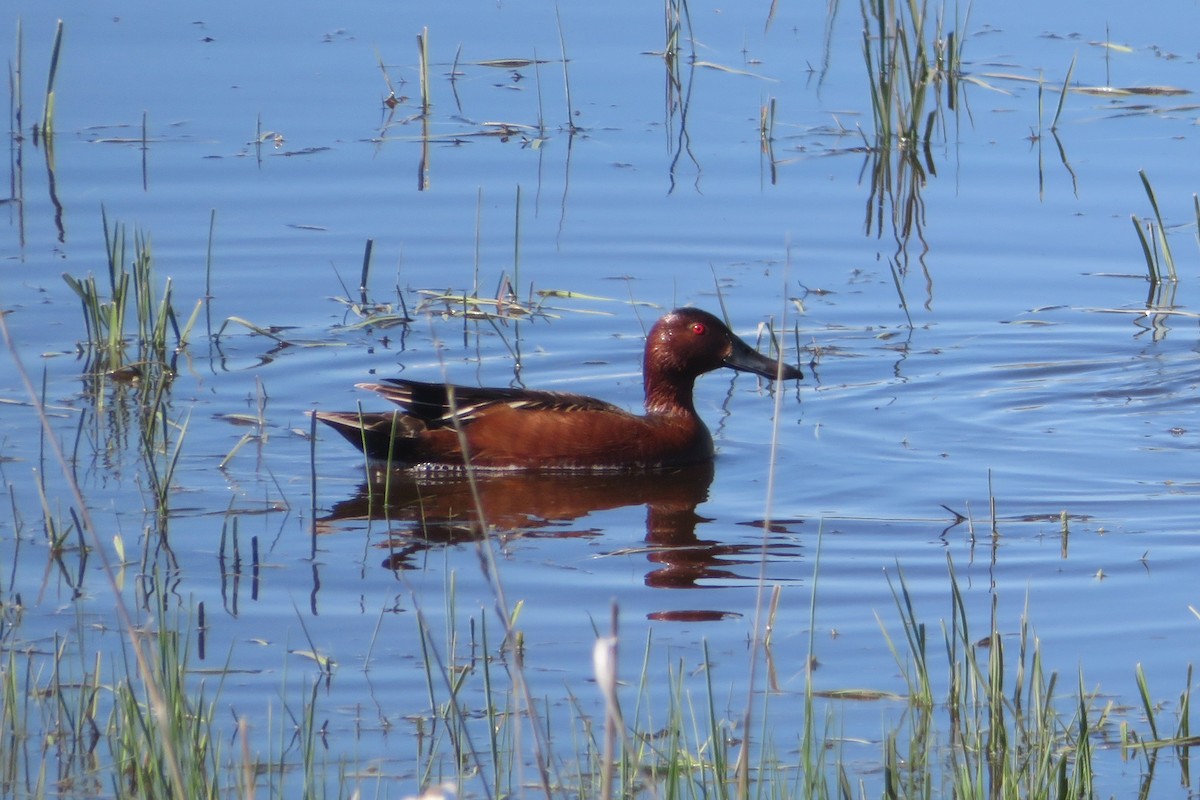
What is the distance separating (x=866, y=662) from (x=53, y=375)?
4.58 metres

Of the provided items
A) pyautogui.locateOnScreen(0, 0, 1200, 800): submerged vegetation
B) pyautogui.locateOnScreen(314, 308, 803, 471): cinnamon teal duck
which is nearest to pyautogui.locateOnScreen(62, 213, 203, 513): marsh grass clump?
pyautogui.locateOnScreen(0, 0, 1200, 800): submerged vegetation

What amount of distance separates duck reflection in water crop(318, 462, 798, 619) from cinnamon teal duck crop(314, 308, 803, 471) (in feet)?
0.23

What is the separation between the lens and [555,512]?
740 centimetres

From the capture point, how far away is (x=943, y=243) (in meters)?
10.6

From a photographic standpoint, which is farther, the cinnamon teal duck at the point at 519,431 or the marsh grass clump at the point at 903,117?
the marsh grass clump at the point at 903,117

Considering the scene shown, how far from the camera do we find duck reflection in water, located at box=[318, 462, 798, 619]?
21.6 ft

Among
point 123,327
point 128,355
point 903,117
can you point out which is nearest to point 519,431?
point 128,355

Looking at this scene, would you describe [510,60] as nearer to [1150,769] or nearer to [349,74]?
[349,74]

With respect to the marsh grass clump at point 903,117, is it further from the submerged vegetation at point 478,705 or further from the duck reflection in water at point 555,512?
the submerged vegetation at point 478,705

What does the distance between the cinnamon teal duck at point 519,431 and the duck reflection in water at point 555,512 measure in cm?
7

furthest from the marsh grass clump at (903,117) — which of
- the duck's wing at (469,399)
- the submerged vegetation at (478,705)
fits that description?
the submerged vegetation at (478,705)

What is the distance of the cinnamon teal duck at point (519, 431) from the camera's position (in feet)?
26.2

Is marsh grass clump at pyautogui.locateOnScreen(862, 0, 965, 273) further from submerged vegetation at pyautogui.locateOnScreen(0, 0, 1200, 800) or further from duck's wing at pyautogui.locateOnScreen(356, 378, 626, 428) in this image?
submerged vegetation at pyautogui.locateOnScreen(0, 0, 1200, 800)

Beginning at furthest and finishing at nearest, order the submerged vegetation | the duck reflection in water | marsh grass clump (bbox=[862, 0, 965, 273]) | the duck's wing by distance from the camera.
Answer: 1. marsh grass clump (bbox=[862, 0, 965, 273])
2. the duck's wing
3. the duck reflection in water
4. the submerged vegetation
